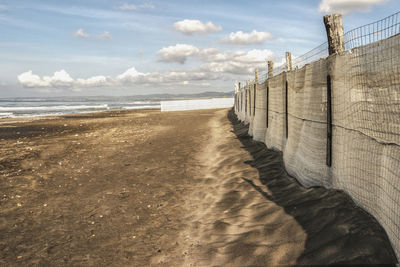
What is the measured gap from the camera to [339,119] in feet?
14.2

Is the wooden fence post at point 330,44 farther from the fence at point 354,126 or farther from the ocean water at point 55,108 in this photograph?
the ocean water at point 55,108

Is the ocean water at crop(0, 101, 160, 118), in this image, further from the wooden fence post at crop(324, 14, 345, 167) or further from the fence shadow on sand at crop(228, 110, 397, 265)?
the wooden fence post at crop(324, 14, 345, 167)

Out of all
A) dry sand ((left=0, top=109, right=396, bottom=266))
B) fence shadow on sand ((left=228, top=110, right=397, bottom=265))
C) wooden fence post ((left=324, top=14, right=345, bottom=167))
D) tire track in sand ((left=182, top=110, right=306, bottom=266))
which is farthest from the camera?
wooden fence post ((left=324, top=14, right=345, bottom=167))

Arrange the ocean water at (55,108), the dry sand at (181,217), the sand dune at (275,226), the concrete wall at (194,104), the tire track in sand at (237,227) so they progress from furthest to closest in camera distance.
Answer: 1. the ocean water at (55,108)
2. the concrete wall at (194,104)
3. the tire track in sand at (237,227)
4. the dry sand at (181,217)
5. the sand dune at (275,226)

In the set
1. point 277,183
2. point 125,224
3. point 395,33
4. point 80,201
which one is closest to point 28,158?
point 80,201

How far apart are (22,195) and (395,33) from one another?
25.2 ft

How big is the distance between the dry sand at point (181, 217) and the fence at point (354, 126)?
285mm

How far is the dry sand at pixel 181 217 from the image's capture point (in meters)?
3.55

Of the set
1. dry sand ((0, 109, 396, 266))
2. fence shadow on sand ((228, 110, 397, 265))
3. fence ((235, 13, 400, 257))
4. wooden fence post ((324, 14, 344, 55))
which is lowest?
dry sand ((0, 109, 396, 266))

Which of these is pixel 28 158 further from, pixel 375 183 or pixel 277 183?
pixel 375 183

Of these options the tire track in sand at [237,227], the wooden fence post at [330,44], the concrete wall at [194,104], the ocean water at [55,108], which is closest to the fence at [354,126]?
the wooden fence post at [330,44]

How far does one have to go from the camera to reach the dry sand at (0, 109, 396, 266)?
3.55 m

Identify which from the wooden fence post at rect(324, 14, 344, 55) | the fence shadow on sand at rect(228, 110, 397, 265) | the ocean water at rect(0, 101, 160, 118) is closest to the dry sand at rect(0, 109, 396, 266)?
the fence shadow on sand at rect(228, 110, 397, 265)

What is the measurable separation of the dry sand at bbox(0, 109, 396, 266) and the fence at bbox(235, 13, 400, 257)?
285mm
